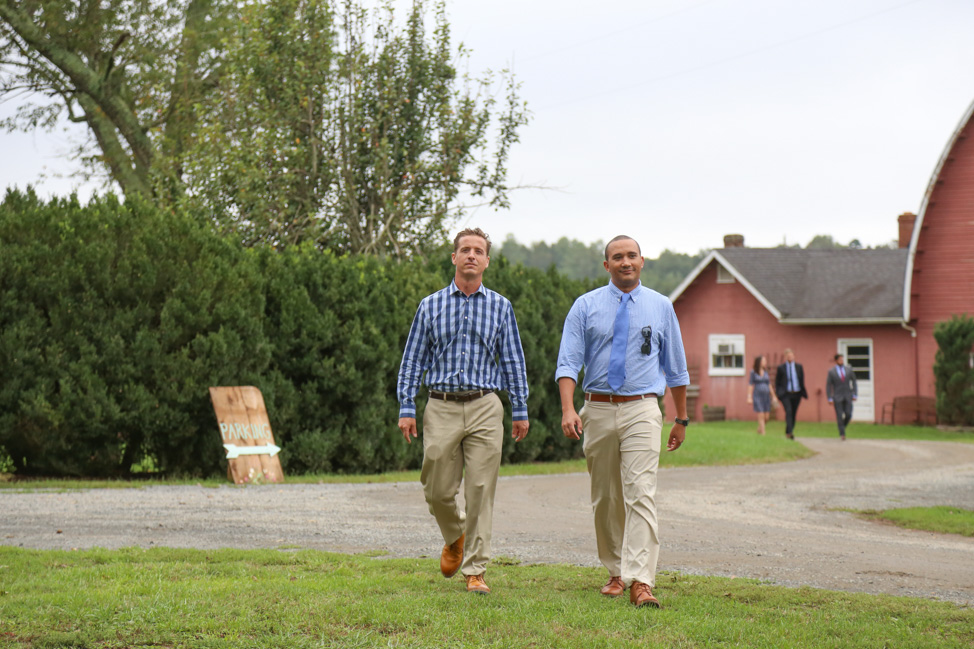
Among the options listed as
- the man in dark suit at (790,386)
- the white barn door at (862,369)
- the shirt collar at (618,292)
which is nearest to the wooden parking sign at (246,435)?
the shirt collar at (618,292)

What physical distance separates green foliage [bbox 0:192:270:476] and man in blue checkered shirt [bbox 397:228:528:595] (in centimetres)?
771

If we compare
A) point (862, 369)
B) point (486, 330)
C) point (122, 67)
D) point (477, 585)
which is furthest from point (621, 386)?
point (862, 369)

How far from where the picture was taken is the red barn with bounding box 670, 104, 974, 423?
32656 mm

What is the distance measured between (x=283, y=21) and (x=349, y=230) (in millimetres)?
4189

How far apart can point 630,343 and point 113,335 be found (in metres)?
8.83

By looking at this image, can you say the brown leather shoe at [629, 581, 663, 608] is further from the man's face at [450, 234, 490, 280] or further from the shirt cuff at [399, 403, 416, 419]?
the man's face at [450, 234, 490, 280]

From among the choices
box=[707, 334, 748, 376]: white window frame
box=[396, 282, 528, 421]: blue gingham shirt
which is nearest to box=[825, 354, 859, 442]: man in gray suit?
box=[707, 334, 748, 376]: white window frame

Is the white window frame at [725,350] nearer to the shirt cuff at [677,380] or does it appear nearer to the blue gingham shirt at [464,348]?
the shirt cuff at [677,380]

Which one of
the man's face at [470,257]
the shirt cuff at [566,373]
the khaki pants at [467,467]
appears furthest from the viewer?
the man's face at [470,257]

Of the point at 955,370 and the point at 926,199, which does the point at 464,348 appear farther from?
the point at 926,199

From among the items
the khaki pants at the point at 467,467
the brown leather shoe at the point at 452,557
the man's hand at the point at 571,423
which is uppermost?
the man's hand at the point at 571,423

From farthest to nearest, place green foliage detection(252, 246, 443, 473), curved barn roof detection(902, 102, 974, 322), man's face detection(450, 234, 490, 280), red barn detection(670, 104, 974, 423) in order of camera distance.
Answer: red barn detection(670, 104, 974, 423), curved barn roof detection(902, 102, 974, 322), green foliage detection(252, 246, 443, 473), man's face detection(450, 234, 490, 280)

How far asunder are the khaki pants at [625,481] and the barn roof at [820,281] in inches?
1185

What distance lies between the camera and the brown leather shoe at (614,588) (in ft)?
21.3
